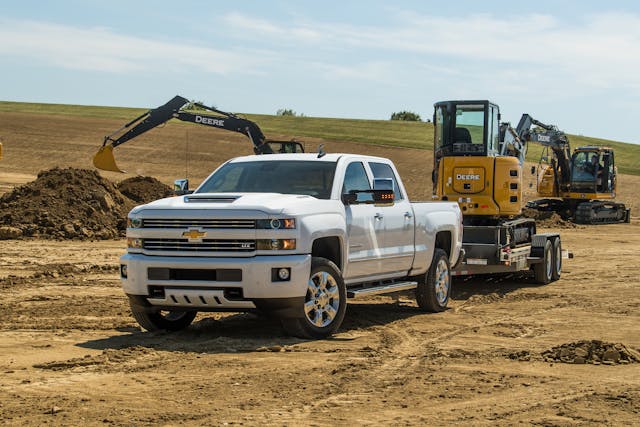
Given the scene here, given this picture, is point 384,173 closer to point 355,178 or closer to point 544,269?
point 355,178

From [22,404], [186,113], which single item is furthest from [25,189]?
[22,404]

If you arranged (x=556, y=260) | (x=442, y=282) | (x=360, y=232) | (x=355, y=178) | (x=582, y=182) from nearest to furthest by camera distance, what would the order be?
(x=360, y=232), (x=355, y=178), (x=442, y=282), (x=556, y=260), (x=582, y=182)

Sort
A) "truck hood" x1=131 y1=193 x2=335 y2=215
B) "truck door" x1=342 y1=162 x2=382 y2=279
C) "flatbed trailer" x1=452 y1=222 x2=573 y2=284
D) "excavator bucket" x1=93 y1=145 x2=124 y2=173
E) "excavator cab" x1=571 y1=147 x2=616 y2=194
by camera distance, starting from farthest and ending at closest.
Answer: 1. "excavator cab" x1=571 y1=147 x2=616 y2=194
2. "excavator bucket" x1=93 y1=145 x2=124 y2=173
3. "flatbed trailer" x1=452 y1=222 x2=573 y2=284
4. "truck door" x1=342 y1=162 x2=382 y2=279
5. "truck hood" x1=131 y1=193 x2=335 y2=215

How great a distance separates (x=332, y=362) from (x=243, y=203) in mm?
2043

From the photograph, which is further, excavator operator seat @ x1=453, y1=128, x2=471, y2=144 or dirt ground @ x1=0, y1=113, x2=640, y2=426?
excavator operator seat @ x1=453, y1=128, x2=471, y2=144

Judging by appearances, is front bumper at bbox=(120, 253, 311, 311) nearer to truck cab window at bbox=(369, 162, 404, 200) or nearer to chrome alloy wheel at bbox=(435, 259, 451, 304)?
truck cab window at bbox=(369, 162, 404, 200)

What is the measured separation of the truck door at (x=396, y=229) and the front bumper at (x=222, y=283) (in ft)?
6.84

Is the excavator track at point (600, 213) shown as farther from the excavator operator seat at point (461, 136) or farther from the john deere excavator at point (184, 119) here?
the excavator operator seat at point (461, 136)

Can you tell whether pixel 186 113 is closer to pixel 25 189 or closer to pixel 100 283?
pixel 25 189

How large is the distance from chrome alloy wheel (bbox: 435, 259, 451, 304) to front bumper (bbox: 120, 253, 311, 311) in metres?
3.74

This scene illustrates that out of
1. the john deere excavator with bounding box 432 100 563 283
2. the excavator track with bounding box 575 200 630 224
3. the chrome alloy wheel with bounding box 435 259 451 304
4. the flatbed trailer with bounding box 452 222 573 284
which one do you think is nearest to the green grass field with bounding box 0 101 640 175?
the excavator track with bounding box 575 200 630 224

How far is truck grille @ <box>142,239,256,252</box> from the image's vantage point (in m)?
10.4

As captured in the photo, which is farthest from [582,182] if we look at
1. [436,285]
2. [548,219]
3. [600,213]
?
[436,285]

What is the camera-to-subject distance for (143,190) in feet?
103
